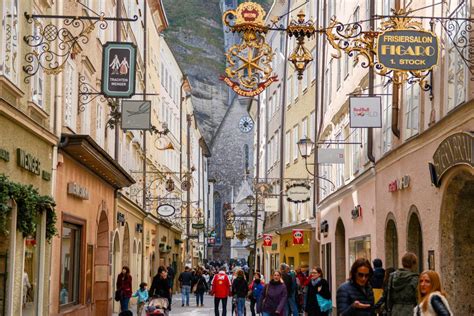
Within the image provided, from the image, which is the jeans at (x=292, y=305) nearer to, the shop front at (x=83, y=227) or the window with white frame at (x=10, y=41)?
the shop front at (x=83, y=227)

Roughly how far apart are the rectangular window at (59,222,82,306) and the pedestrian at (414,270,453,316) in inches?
442

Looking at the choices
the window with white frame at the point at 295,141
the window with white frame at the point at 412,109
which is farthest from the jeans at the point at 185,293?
the window with white frame at the point at 412,109

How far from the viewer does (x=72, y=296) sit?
68.6 feet

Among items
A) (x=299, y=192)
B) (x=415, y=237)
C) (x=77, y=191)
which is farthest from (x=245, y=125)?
(x=415, y=237)

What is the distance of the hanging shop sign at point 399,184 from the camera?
59.5 ft

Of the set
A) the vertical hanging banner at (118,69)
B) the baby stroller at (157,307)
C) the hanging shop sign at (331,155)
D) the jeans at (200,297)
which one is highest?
the vertical hanging banner at (118,69)

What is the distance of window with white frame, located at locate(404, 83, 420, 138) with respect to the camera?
17.4 m

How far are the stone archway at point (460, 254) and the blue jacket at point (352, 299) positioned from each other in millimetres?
5837

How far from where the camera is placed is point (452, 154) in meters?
13.9

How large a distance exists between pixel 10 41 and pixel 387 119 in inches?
394

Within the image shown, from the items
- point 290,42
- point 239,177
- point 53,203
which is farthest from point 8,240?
point 239,177

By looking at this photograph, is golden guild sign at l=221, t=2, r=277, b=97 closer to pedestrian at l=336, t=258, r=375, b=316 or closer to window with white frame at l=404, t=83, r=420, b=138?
window with white frame at l=404, t=83, r=420, b=138

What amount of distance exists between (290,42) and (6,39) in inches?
1238

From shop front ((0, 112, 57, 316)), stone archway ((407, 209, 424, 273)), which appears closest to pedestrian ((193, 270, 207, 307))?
stone archway ((407, 209, 424, 273))
